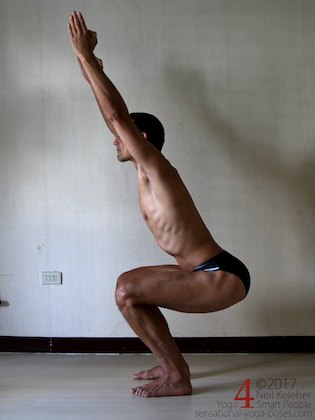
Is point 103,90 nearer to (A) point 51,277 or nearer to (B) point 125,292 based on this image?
(B) point 125,292

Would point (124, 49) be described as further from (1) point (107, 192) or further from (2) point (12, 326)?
(2) point (12, 326)

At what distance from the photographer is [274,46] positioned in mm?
3436

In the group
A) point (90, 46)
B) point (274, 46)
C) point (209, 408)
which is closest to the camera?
point (209, 408)

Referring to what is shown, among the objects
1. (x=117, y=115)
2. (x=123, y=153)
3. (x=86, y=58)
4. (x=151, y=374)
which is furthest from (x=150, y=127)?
(x=151, y=374)

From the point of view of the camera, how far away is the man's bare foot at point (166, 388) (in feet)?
8.77

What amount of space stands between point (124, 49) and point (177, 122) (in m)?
0.53

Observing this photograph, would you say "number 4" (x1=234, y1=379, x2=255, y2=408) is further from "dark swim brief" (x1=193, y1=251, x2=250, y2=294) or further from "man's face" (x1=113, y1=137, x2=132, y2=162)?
"man's face" (x1=113, y1=137, x2=132, y2=162)

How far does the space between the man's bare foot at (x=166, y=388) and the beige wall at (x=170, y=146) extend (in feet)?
2.56

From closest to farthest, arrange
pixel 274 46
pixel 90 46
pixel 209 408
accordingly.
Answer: pixel 209 408
pixel 90 46
pixel 274 46

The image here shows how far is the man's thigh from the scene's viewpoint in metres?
2.62

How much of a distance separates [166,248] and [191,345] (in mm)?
960

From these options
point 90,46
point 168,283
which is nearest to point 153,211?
point 168,283

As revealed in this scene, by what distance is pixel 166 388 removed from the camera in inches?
106

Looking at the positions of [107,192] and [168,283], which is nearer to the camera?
[168,283]
